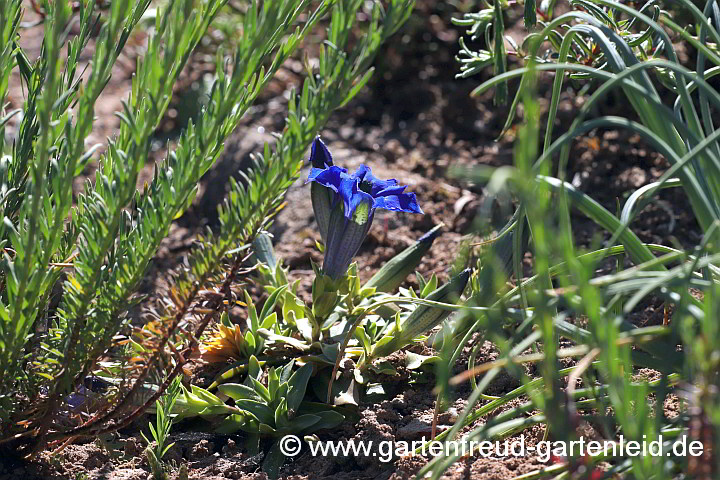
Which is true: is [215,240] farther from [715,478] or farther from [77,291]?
[715,478]

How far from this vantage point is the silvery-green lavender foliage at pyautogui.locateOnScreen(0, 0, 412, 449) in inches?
49.8

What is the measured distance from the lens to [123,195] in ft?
4.22

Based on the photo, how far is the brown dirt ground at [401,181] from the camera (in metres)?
1.71

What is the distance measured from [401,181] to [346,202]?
1276mm

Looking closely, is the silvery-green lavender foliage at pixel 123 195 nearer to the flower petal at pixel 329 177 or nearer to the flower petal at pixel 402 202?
the flower petal at pixel 329 177

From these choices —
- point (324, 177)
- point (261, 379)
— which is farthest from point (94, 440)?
point (324, 177)

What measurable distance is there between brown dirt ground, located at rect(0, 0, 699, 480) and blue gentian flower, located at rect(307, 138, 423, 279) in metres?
0.38

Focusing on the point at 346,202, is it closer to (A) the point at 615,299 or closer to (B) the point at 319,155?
(B) the point at 319,155

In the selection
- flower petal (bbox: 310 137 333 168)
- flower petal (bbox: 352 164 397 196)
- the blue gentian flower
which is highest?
flower petal (bbox: 310 137 333 168)

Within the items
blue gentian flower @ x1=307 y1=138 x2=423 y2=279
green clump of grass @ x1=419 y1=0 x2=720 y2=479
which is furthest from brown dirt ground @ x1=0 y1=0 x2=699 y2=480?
blue gentian flower @ x1=307 y1=138 x2=423 y2=279

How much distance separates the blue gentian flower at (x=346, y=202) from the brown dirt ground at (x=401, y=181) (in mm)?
385

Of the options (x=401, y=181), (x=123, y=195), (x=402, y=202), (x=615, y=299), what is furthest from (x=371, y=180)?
(x=401, y=181)

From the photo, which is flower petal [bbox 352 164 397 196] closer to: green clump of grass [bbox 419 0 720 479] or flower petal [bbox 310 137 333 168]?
flower petal [bbox 310 137 333 168]

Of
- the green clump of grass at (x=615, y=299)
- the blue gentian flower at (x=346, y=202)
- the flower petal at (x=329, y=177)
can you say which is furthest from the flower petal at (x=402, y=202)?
the green clump of grass at (x=615, y=299)
